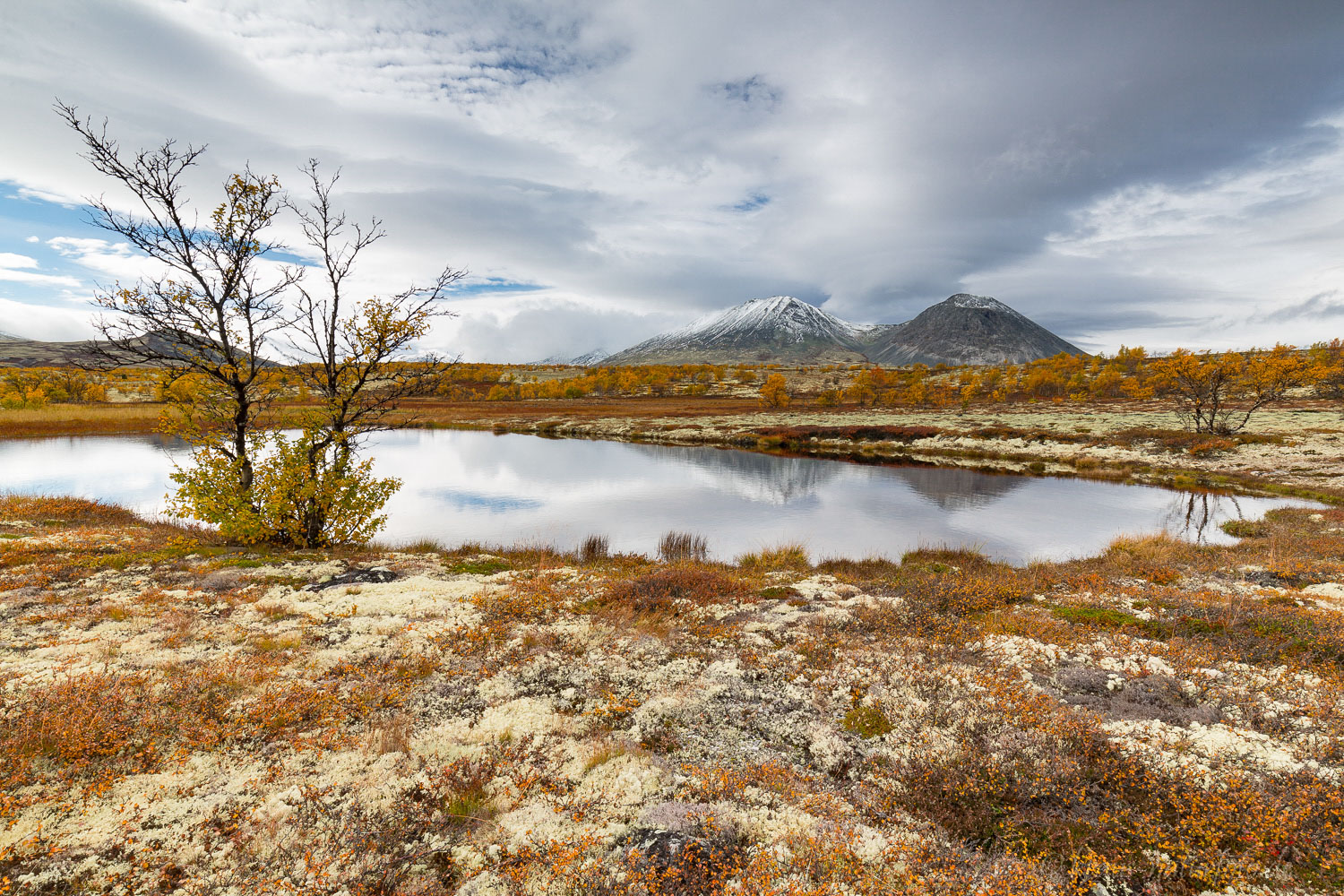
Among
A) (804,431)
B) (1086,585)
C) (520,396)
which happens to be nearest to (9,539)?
(1086,585)

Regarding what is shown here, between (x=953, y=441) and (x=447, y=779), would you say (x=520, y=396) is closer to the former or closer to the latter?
(x=953, y=441)

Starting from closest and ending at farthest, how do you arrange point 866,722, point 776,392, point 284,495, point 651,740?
1. point 651,740
2. point 866,722
3. point 284,495
4. point 776,392

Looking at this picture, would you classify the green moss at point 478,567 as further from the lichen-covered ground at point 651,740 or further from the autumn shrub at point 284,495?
the autumn shrub at point 284,495

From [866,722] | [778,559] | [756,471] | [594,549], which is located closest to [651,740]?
[866,722]

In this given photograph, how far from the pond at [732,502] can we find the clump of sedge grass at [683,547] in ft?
1.92

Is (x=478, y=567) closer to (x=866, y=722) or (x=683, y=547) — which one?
(x=683, y=547)

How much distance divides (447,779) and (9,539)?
17680 millimetres

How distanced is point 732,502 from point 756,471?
11.9 meters

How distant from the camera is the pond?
77.3ft

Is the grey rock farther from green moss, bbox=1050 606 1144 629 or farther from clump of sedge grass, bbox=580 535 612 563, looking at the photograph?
green moss, bbox=1050 606 1144 629

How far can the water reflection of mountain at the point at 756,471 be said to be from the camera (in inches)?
1363

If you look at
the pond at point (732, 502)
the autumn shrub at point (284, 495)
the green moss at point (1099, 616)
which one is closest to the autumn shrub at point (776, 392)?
the pond at point (732, 502)

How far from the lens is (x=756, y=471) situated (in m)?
43.1

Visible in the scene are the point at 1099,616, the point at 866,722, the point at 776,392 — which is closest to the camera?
the point at 866,722
